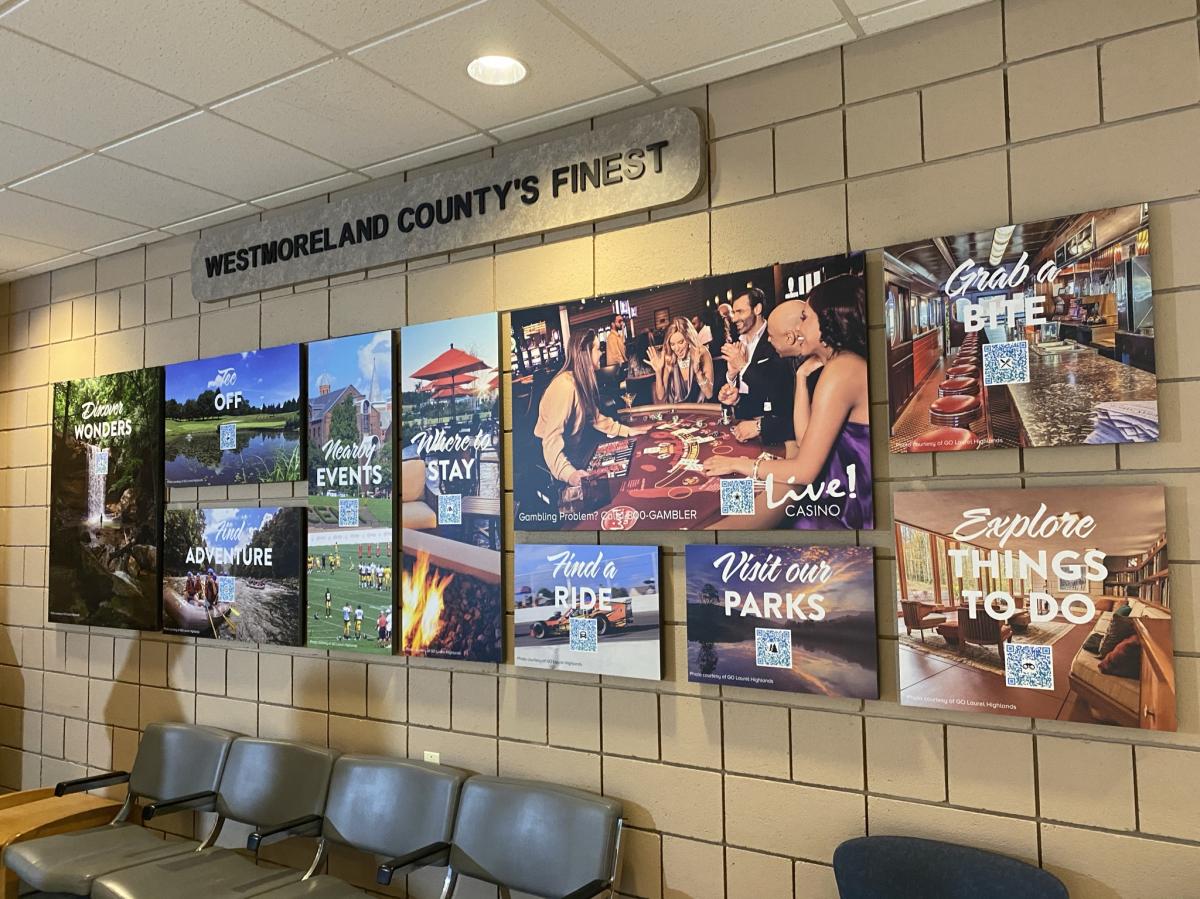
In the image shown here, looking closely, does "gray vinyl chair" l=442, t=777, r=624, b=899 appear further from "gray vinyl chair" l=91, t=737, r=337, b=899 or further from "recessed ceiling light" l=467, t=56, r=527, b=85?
"recessed ceiling light" l=467, t=56, r=527, b=85

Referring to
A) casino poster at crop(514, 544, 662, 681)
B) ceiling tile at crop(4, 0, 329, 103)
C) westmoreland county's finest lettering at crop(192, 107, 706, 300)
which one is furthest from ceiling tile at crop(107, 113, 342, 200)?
casino poster at crop(514, 544, 662, 681)

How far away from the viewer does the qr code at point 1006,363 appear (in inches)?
92.1

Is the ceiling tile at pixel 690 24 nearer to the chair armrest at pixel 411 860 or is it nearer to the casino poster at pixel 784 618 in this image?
the casino poster at pixel 784 618

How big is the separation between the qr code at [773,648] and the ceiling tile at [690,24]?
1.75m

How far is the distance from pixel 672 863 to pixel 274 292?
290cm

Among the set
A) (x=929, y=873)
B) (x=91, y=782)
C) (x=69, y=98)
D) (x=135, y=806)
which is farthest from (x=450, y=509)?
(x=135, y=806)

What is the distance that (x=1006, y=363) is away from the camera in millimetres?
2361

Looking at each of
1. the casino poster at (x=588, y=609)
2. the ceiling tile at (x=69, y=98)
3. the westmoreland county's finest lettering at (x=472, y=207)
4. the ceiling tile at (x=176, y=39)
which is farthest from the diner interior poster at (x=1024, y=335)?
the ceiling tile at (x=69, y=98)

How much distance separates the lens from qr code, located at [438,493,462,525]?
333 cm

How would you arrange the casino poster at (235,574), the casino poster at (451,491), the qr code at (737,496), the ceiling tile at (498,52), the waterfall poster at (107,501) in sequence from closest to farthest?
the ceiling tile at (498,52) < the qr code at (737,496) < the casino poster at (451,491) < the casino poster at (235,574) < the waterfall poster at (107,501)

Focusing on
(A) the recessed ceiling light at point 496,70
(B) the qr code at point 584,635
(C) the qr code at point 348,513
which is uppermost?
(A) the recessed ceiling light at point 496,70

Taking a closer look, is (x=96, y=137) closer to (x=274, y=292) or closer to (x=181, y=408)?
(x=274, y=292)

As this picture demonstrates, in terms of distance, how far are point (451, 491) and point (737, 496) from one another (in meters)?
1.16

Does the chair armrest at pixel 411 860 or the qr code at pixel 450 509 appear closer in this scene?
the chair armrest at pixel 411 860
